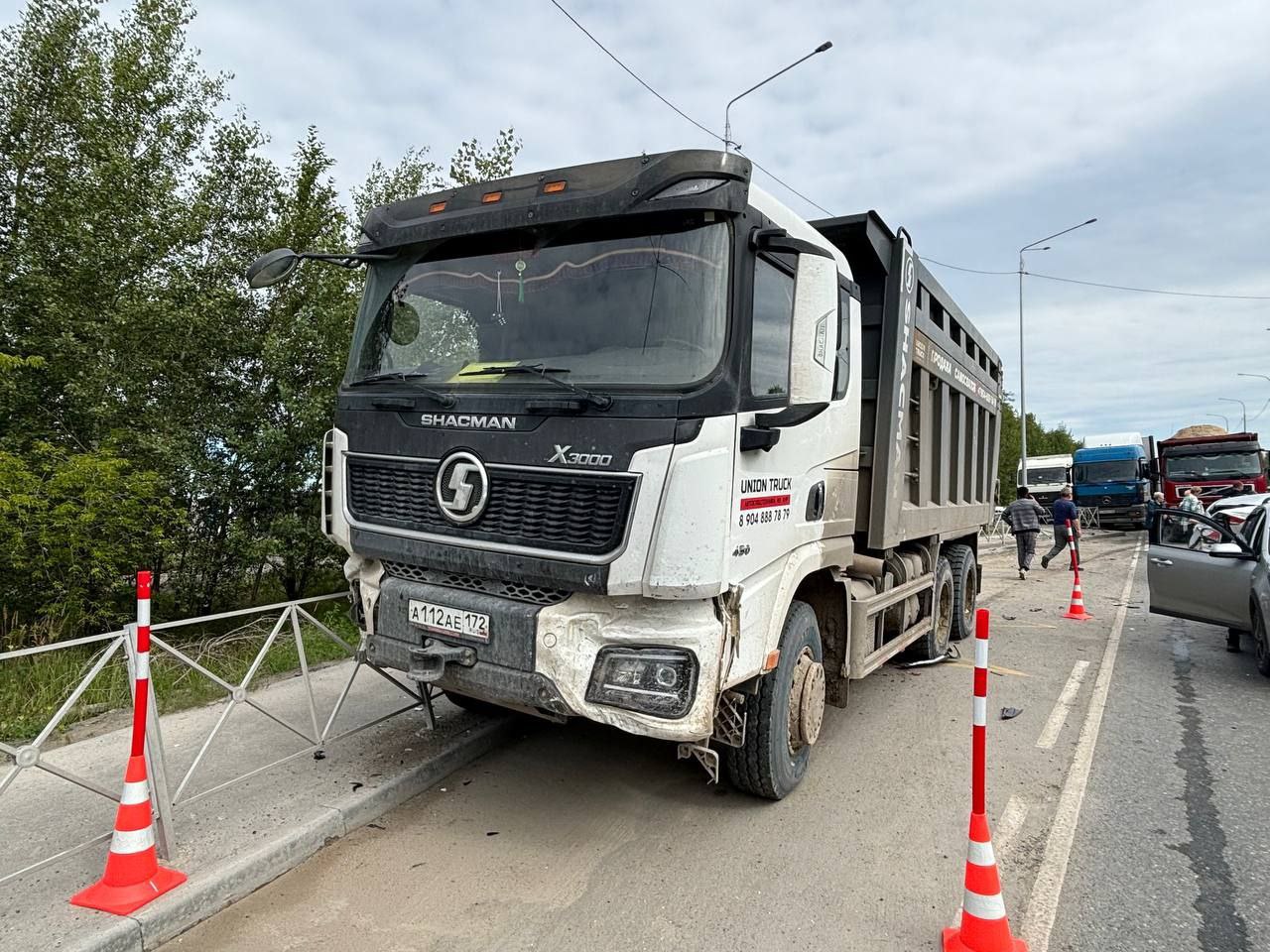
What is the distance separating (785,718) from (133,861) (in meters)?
2.86

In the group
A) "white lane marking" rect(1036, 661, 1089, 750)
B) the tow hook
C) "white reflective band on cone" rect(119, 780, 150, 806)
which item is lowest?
"white lane marking" rect(1036, 661, 1089, 750)

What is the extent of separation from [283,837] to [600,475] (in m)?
2.16

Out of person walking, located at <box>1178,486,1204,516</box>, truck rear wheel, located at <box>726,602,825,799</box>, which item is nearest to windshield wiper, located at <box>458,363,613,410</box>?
truck rear wheel, located at <box>726,602,825,799</box>

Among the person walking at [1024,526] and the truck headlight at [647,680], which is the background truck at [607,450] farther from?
the person walking at [1024,526]

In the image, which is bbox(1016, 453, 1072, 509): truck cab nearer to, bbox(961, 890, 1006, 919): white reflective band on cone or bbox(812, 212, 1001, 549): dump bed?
bbox(812, 212, 1001, 549): dump bed

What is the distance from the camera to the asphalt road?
115 inches

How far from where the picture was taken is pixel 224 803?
373cm

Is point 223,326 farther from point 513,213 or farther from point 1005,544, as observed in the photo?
point 1005,544

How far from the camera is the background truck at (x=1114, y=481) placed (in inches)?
1043

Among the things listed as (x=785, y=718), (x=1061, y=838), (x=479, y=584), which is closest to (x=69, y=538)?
(x=479, y=584)

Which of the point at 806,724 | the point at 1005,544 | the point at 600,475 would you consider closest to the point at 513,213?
the point at 600,475

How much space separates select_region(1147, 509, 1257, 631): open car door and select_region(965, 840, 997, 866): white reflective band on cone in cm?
582

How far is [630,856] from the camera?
11.4 feet

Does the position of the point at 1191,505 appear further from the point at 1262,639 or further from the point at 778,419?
the point at 778,419
